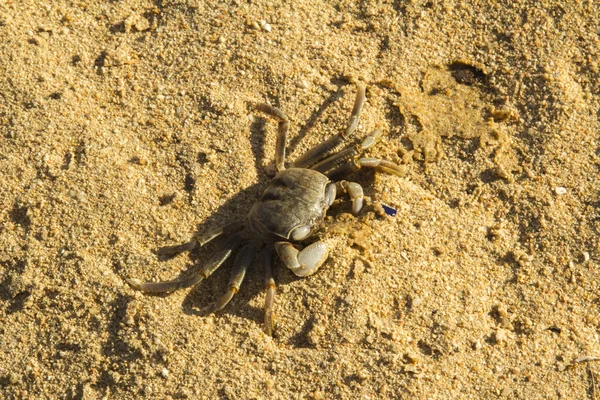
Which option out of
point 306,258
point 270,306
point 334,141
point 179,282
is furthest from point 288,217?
point 179,282

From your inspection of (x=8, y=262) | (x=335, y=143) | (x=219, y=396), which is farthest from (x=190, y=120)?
(x=219, y=396)

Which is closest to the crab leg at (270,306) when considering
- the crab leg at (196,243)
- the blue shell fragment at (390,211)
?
the crab leg at (196,243)

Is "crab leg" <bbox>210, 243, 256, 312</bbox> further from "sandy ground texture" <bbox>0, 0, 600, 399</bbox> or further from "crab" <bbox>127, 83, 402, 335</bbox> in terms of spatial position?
"sandy ground texture" <bbox>0, 0, 600, 399</bbox>

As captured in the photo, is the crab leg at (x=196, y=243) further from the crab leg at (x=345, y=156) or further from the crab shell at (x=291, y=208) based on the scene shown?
the crab leg at (x=345, y=156)

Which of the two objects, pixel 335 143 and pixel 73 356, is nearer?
pixel 73 356

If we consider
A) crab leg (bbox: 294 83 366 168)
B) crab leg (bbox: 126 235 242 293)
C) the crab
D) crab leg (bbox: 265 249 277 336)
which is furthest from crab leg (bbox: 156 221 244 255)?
crab leg (bbox: 294 83 366 168)

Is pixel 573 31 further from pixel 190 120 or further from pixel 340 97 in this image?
pixel 190 120

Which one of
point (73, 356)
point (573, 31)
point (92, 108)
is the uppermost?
point (573, 31)
